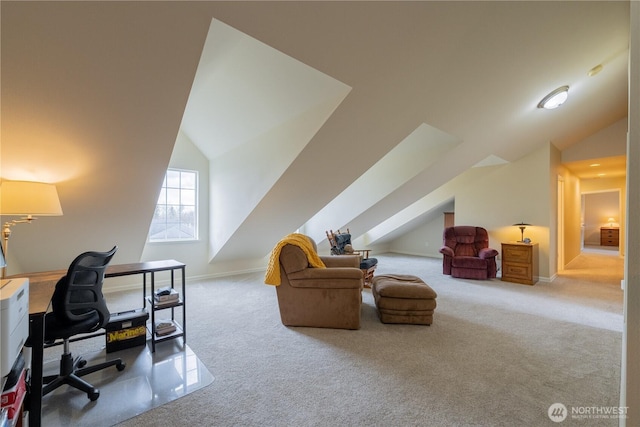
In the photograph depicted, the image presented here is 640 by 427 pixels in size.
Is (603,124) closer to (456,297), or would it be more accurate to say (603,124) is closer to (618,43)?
(618,43)

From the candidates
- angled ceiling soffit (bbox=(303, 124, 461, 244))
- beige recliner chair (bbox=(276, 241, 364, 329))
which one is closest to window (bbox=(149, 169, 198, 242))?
angled ceiling soffit (bbox=(303, 124, 461, 244))

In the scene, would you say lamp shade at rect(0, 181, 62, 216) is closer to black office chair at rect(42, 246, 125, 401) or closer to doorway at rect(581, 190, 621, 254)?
black office chair at rect(42, 246, 125, 401)

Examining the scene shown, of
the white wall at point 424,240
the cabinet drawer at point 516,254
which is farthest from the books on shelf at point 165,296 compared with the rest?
the white wall at point 424,240

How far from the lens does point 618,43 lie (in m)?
2.83

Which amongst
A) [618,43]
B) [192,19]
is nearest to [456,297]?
[618,43]

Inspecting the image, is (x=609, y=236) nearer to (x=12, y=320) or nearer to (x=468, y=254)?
(x=468, y=254)

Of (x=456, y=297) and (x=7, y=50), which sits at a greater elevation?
(x=7, y=50)

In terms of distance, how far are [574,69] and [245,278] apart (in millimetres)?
5535

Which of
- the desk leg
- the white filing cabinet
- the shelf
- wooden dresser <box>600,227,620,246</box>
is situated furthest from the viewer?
wooden dresser <box>600,227,620,246</box>

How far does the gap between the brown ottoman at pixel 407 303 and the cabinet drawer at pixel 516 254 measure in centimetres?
288

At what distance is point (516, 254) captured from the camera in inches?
185

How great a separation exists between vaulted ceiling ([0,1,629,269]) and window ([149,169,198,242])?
799 millimetres

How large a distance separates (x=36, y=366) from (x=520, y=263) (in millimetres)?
5947

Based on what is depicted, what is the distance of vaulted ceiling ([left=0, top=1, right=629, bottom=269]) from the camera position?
167cm
